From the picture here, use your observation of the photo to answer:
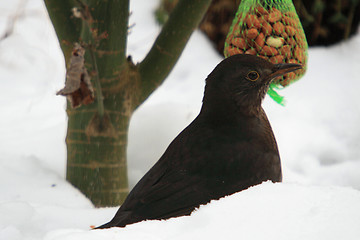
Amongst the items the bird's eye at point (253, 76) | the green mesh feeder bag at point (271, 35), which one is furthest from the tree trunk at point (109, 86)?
the bird's eye at point (253, 76)

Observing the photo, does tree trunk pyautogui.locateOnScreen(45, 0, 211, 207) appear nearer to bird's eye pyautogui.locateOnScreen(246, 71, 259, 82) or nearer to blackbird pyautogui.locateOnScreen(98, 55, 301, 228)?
blackbird pyautogui.locateOnScreen(98, 55, 301, 228)

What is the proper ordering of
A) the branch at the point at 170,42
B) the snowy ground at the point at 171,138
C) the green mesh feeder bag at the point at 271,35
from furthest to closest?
1. the branch at the point at 170,42
2. the green mesh feeder bag at the point at 271,35
3. the snowy ground at the point at 171,138

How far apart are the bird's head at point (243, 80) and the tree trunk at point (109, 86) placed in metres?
0.72

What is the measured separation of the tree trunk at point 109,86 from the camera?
8.90 ft

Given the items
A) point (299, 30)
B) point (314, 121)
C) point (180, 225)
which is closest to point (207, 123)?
point (299, 30)

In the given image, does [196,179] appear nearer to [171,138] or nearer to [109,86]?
[109,86]

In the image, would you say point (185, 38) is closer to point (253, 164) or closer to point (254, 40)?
point (254, 40)

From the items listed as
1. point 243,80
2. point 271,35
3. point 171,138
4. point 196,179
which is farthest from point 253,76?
point 171,138

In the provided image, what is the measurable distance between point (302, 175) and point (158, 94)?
1903mm

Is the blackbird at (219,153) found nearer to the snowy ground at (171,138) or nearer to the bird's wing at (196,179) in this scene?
the bird's wing at (196,179)

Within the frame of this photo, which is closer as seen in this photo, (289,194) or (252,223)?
(252,223)

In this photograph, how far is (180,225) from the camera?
4.42 feet

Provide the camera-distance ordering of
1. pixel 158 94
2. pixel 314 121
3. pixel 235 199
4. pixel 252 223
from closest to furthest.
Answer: pixel 252 223 < pixel 235 199 < pixel 314 121 < pixel 158 94

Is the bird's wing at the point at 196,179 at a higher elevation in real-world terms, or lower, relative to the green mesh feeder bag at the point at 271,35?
lower
